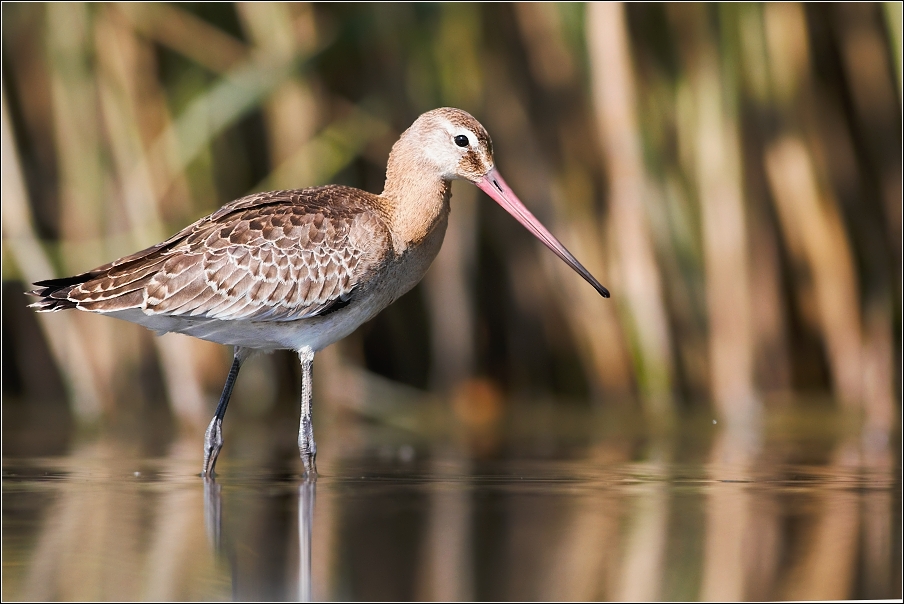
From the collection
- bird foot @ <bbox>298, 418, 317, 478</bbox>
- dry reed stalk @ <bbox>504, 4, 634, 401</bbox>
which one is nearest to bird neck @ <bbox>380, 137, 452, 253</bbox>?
bird foot @ <bbox>298, 418, 317, 478</bbox>

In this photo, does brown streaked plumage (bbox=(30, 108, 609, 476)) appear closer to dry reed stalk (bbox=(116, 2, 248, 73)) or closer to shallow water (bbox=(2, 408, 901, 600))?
shallow water (bbox=(2, 408, 901, 600))

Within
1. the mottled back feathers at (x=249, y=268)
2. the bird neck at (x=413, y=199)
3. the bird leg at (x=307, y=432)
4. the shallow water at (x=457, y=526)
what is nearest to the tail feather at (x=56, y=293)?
the mottled back feathers at (x=249, y=268)

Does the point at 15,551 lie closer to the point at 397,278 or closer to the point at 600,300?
the point at 397,278

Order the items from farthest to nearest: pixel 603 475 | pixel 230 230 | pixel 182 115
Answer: pixel 182 115 → pixel 230 230 → pixel 603 475

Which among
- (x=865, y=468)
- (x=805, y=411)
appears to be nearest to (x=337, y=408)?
(x=805, y=411)

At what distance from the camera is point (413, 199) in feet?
17.3

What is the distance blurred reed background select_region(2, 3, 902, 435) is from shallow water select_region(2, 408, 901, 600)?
1731mm

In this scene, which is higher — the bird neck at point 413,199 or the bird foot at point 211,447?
the bird neck at point 413,199

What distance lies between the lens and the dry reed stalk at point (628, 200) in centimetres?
672

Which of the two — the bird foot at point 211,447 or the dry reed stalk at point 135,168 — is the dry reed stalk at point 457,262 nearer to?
the dry reed stalk at point 135,168

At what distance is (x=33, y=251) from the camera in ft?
21.5

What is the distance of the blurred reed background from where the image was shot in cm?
675

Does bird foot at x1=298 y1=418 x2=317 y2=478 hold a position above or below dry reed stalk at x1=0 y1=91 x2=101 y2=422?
below

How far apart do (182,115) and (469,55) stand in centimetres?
166
